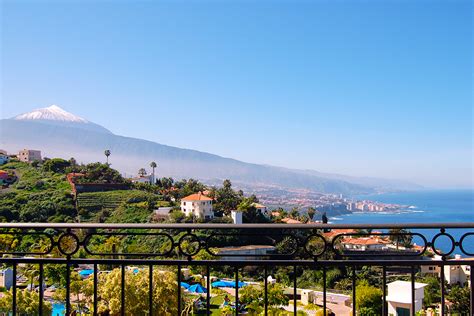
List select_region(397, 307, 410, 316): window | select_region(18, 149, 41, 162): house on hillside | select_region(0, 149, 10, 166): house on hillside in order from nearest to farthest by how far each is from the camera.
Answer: select_region(397, 307, 410, 316): window → select_region(0, 149, 10, 166): house on hillside → select_region(18, 149, 41, 162): house on hillside

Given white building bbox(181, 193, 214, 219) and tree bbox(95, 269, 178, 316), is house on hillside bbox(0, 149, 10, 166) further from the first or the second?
tree bbox(95, 269, 178, 316)

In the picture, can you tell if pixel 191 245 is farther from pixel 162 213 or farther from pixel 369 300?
pixel 162 213

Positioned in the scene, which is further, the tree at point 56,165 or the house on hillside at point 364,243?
the tree at point 56,165

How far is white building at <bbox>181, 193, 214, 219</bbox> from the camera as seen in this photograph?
48.5 meters

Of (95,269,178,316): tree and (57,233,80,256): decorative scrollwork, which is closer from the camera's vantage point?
(57,233,80,256): decorative scrollwork

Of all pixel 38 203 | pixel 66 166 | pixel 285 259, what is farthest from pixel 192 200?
pixel 285 259

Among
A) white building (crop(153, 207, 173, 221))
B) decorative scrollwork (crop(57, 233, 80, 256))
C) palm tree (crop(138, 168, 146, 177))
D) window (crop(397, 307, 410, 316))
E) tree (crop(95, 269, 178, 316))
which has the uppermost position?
palm tree (crop(138, 168, 146, 177))

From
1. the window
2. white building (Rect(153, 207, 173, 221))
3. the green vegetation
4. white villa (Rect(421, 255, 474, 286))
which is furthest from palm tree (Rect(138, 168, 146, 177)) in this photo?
the window

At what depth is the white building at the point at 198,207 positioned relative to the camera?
1909 inches

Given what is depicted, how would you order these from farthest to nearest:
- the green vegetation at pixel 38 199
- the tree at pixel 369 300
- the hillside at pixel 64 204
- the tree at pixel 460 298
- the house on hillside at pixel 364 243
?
the hillside at pixel 64 204 < the green vegetation at pixel 38 199 < the tree at pixel 460 298 < the tree at pixel 369 300 < the house on hillside at pixel 364 243

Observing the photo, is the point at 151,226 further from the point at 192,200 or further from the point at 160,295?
the point at 192,200

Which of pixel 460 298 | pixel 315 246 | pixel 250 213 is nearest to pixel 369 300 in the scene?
pixel 460 298

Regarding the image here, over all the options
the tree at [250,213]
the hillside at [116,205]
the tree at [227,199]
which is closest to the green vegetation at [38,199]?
the hillside at [116,205]

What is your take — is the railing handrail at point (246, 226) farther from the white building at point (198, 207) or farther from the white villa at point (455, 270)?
the white building at point (198, 207)
